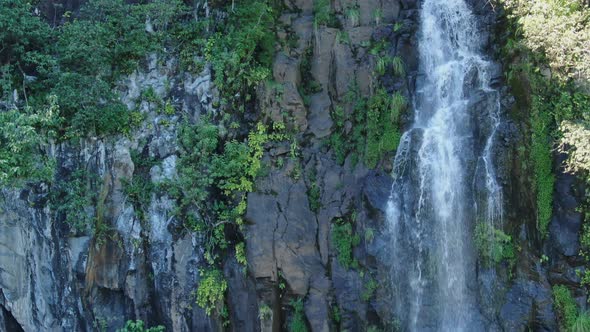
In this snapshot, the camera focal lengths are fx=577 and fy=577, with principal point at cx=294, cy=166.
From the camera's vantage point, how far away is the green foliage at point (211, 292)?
12.4m

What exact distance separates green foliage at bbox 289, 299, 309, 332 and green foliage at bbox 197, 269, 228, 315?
154cm

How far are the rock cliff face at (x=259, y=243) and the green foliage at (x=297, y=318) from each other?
12 cm

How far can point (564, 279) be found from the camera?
1150cm

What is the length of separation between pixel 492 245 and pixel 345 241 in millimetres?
3115

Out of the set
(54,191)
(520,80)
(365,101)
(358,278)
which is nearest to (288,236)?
(358,278)

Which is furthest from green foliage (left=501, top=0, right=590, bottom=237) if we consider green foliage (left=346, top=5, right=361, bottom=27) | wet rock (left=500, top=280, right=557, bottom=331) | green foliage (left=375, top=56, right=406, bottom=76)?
green foliage (left=346, top=5, right=361, bottom=27)

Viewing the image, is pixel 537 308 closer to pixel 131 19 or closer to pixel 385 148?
pixel 385 148

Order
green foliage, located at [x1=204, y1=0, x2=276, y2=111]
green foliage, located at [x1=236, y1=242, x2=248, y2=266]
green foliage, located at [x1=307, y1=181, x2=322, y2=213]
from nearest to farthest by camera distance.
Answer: green foliage, located at [x1=236, y1=242, x2=248, y2=266] < green foliage, located at [x1=307, y1=181, x2=322, y2=213] < green foliage, located at [x1=204, y1=0, x2=276, y2=111]

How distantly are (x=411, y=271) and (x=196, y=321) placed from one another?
15.6 feet

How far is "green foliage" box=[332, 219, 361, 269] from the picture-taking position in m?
12.8

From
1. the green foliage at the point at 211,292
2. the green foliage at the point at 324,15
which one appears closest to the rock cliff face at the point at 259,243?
the green foliage at the point at 211,292

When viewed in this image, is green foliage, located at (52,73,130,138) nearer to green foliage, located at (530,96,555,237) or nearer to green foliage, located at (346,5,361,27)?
green foliage, located at (346,5,361,27)

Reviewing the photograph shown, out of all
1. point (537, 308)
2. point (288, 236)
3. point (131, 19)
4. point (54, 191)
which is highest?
point (131, 19)

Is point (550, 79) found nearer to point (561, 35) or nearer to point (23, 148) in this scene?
point (561, 35)
